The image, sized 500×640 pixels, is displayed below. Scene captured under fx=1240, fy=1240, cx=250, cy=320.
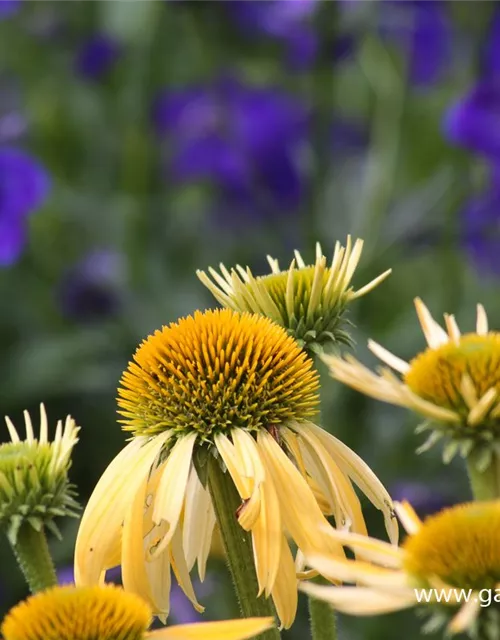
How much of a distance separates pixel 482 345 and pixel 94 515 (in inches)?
6.3

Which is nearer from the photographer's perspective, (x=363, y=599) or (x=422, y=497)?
(x=363, y=599)

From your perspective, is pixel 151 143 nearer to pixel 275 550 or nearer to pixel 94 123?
pixel 94 123

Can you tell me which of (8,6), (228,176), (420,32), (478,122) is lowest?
(478,122)

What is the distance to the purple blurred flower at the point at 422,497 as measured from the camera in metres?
1.32

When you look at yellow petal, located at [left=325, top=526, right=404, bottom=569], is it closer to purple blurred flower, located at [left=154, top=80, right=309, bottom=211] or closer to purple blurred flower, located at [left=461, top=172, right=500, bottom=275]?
purple blurred flower, located at [left=461, top=172, right=500, bottom=275]

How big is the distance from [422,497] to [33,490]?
0.89 meters

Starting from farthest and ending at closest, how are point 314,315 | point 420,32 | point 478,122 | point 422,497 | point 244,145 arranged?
point 244,145
point 420,32
point 478,122
point 422,497
point 314,315

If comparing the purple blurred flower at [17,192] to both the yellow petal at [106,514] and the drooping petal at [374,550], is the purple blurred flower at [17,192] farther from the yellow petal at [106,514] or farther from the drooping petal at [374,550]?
the drooping petal at [374,550]

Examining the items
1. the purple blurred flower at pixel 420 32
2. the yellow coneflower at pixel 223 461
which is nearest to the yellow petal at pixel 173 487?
the yellow coneflower at pixel 223 461

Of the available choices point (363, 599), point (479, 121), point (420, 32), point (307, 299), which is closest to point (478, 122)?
point (479, 121)

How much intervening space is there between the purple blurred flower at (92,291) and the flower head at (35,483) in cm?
136

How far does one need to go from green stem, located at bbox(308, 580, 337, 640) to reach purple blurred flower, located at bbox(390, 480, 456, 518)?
0.81 m

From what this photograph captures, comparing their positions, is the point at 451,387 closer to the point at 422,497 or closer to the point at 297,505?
the point at 297,505

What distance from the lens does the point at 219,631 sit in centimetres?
40
